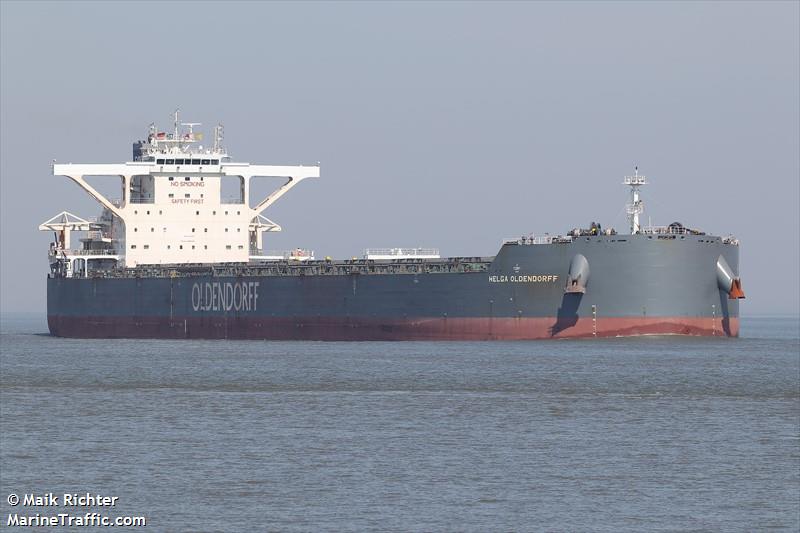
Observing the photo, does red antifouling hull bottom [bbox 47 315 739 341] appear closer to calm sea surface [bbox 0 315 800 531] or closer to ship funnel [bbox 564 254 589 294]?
ship funnel [bbox 564 254 589 294]

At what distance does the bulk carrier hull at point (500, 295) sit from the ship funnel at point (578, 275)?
5cm

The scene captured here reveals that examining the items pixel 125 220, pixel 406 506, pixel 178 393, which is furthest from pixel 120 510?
pixel 125 220

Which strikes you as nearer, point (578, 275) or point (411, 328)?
point (578, 275)

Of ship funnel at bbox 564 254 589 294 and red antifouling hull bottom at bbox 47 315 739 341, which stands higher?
ship funnel at bbox 564 254 589 294

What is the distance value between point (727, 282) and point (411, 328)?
11.4 m

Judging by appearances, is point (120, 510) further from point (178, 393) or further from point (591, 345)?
point (591, 345)

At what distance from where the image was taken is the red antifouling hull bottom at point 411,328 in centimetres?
4650

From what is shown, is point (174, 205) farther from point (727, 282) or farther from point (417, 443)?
point (417, 443)

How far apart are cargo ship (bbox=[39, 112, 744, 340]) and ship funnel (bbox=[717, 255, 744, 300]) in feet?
0.15

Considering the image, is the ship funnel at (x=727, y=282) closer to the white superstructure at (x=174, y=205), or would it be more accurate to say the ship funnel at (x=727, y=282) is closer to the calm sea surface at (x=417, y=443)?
the calm sea surface at (x=417, y=443)

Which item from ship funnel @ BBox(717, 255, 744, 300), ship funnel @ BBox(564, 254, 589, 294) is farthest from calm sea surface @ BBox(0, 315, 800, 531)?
ship funnel @ BBox(717, 255, 744, 300)

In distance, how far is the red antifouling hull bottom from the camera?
4650cm

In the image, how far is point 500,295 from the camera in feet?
156

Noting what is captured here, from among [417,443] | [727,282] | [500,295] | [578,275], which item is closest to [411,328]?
[500,295]
